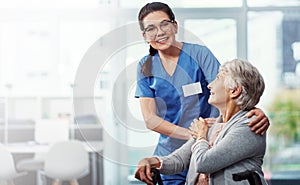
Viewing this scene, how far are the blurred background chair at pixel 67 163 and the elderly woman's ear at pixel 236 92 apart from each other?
4.02 feet

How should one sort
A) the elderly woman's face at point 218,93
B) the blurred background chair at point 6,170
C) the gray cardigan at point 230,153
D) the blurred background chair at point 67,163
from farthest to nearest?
the blurred background chair at point 67,163 < the blurred background chair at point 6,170 < the elderly woman's face at point 218,93 < the gray cardigan at point 230,153

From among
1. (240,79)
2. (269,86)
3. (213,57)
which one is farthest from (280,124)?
(240,79)

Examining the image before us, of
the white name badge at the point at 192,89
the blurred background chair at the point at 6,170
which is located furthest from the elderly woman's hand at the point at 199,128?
the blurred background chair at the point at 6,170

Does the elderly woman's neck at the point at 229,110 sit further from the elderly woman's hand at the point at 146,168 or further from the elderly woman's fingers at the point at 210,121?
the elderly woman's hand at the point at 146,168

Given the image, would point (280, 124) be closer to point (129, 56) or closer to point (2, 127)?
point (129, 56)

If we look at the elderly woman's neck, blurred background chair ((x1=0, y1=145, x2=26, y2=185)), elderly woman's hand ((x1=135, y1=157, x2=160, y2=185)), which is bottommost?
blurred background chair ((x1=0, y1=145, x2=26, y2=185))

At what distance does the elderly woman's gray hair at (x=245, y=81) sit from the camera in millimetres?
2361

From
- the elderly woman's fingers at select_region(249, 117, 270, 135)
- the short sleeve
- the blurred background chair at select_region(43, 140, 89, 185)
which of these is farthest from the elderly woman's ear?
the blurred background chair at select_region(43, 140, 89, 185)

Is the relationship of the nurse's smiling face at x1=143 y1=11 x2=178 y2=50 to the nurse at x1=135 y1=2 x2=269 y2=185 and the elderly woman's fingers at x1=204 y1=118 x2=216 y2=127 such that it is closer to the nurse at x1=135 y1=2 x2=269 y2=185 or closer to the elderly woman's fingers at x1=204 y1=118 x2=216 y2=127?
the nurse at x1=135 y1=2 x2=269 y2=185

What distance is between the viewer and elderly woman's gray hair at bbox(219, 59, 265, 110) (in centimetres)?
236

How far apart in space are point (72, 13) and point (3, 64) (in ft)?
1.60

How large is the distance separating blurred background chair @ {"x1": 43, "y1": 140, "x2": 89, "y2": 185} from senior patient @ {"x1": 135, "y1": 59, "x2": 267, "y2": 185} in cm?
98

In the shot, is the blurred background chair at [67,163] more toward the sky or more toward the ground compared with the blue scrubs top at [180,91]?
more toward the ground

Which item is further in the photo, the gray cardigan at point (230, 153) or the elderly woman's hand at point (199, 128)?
the elderly woman's hand at point (199, 128)
